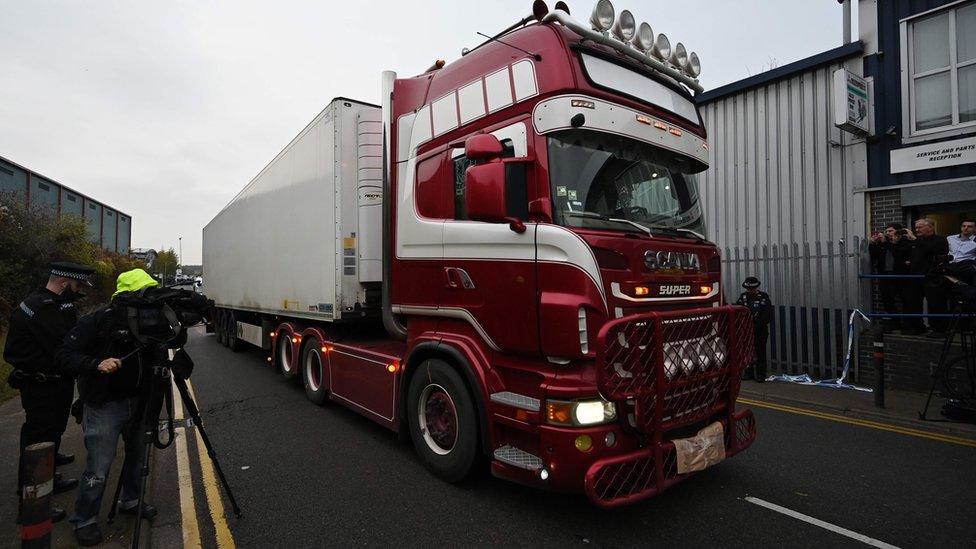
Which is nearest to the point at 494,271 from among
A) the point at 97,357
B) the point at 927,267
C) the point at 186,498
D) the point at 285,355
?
the point at 97,357

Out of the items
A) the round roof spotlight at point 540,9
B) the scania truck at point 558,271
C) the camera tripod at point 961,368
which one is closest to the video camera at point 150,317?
the scania truck at point 558,271

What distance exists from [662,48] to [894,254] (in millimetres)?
5832

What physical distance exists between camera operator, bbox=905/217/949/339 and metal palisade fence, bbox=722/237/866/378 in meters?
0.81

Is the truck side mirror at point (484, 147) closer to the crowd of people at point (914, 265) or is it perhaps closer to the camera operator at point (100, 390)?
the camera operator at point (100, 390)

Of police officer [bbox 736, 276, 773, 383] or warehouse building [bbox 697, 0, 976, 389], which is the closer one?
warehouse building [bbox 697, 0, 976, 389]

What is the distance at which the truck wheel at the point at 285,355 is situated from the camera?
7.63 metres

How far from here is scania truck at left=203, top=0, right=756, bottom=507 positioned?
313cm

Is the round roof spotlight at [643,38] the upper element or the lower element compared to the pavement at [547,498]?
upper

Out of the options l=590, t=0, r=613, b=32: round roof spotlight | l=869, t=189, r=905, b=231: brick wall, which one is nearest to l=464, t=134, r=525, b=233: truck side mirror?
l=590, t=0, r=613, b=32: round roof spotlight

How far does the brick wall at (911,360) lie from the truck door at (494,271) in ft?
22.8

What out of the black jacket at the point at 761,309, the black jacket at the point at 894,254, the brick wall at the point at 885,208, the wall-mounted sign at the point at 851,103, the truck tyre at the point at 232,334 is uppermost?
the wall-mounted sign at the point at 851,103

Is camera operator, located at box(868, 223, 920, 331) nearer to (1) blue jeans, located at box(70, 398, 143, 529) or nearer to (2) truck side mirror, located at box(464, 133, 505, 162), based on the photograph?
(2) truck side mirror, located at box(464, 133, 505, 162)

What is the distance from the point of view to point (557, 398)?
3137 millimetres

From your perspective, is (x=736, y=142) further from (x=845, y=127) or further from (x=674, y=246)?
(x=674, y=246)
